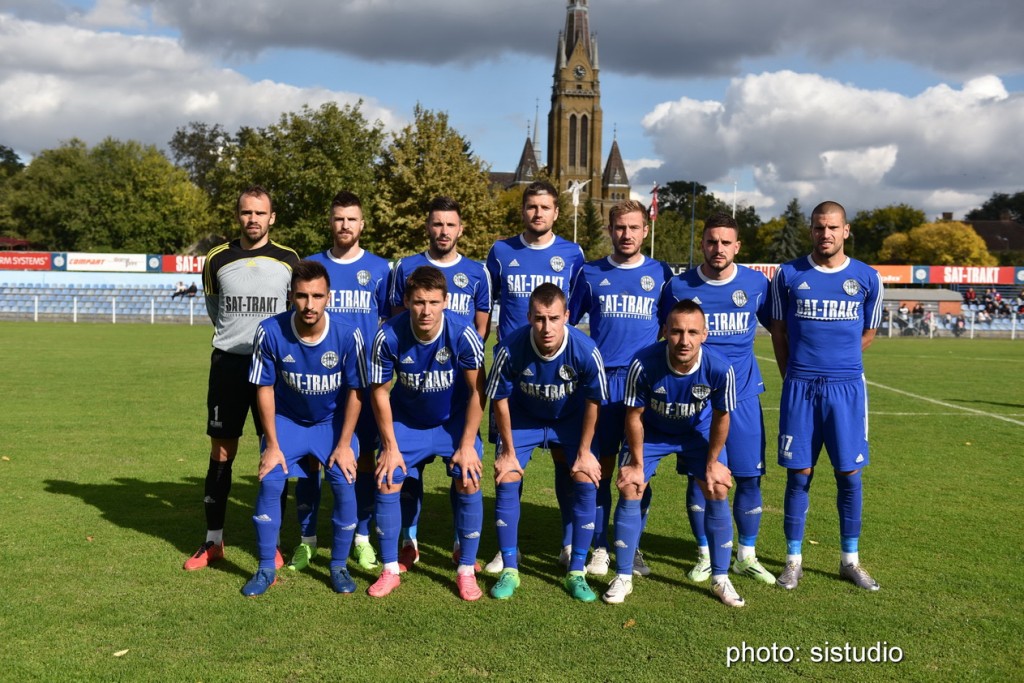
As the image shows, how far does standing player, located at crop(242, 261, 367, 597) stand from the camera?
4797 mm

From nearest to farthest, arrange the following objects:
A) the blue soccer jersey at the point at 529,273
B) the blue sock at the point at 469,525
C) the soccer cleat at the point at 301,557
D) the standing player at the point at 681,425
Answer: the standing player at the point at 681,425, the blue sock at the point at 469,525, the soccer cleat at the point at 301,557, the blue soccer jersey at the point at 529,273

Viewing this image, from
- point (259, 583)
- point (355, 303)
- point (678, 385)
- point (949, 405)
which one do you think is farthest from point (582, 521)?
point (949, 405)

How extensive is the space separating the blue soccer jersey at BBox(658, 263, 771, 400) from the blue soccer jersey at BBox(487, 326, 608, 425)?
816 mm

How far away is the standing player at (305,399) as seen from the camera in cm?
480

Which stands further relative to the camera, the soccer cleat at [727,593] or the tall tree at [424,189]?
the tall tree at [424,189]

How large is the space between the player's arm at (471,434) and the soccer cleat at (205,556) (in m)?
1.72

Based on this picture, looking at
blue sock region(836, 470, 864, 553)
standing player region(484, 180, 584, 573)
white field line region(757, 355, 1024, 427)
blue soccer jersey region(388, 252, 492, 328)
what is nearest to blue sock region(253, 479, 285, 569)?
blue soccer jersey region(388, 252, 492, 328)

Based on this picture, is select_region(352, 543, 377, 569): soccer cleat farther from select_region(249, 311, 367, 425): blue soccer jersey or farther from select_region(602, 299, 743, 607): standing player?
select_region(602, 299, 743, 607): standing player

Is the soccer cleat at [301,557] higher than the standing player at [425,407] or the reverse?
the reverse

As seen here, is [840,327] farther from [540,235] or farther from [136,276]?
[136,276]

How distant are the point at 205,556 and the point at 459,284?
2.34m

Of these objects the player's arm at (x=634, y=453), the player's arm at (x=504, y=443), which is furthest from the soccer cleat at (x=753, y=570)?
the player's arm at (x=504, y=443)

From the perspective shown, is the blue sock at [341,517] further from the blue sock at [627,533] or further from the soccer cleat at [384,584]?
the blue sock at [627,533]

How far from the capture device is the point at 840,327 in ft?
16.6
